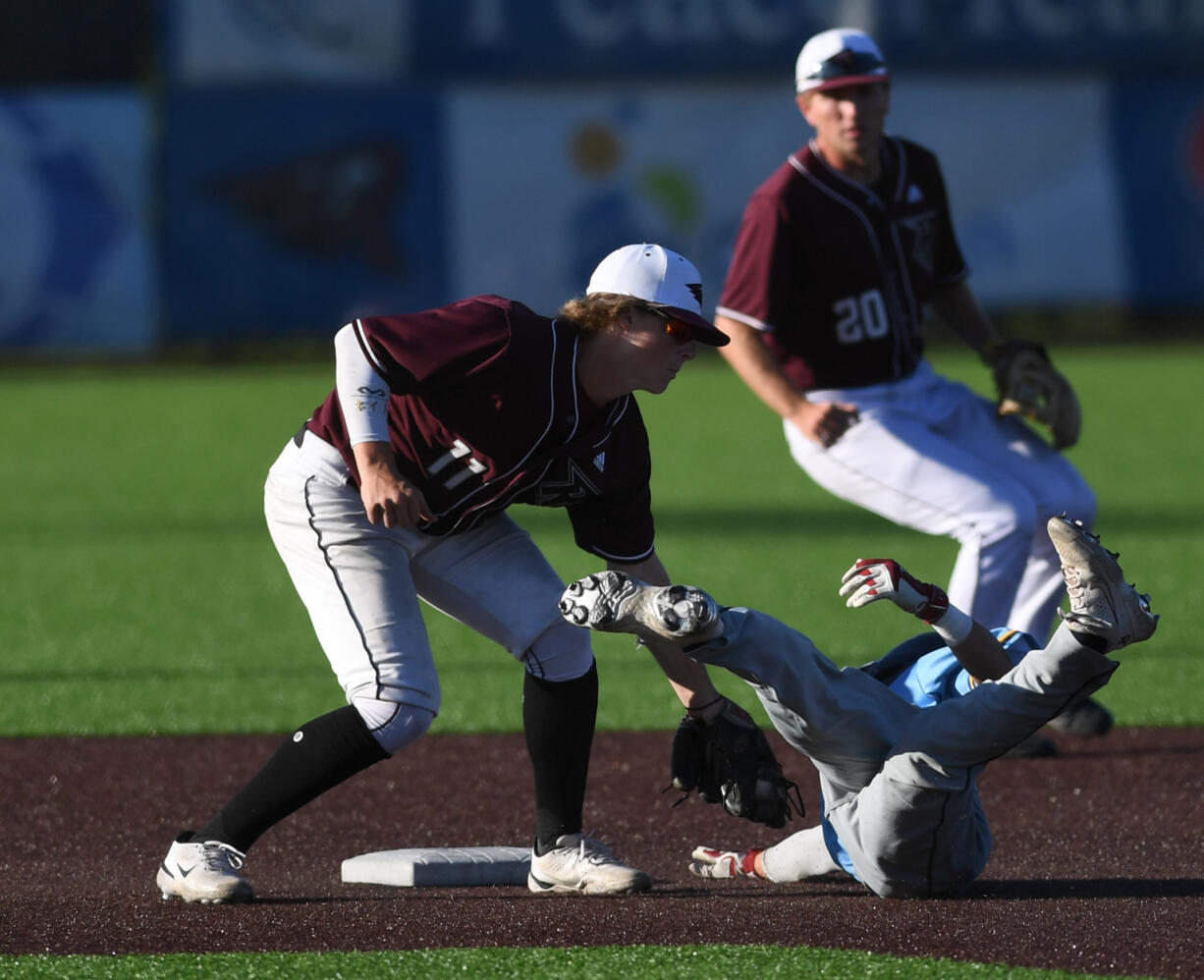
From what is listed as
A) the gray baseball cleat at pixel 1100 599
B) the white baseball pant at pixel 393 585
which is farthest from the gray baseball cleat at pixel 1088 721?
the white baseball pant at pixel 393 585

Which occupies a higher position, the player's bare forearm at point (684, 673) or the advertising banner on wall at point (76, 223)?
the player's bare forearm at point (684, 673)

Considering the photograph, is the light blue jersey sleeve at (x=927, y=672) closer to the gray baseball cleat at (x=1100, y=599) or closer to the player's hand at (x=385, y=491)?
A: the gray baseball cleat at (x=1100, y=599)

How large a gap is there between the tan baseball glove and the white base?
2.68 meters

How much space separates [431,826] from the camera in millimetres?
5590

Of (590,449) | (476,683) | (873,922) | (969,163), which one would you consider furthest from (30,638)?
(969,163)

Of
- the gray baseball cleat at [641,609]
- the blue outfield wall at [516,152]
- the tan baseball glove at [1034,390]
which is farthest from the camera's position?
the blue outfield wall at [516,152]

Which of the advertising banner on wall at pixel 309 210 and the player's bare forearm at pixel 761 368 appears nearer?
the player's bare forearm at pixel 761 368

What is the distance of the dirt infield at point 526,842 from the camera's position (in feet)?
13.7

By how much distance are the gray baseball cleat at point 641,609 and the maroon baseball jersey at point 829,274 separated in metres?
2.44

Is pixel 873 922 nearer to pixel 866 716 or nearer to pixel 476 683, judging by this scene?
pixel 866 716

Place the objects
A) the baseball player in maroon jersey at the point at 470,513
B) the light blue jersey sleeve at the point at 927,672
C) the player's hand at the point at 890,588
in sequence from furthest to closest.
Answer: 1. the light blue jersey sleeve at the point at 927,672
2. the baseball player in maroon jersey at the point at 470,513
3. the player's hand at the point at 890,588

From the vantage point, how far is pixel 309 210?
25.1 m

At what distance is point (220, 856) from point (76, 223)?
68.8ft

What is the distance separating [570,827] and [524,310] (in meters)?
1.33
